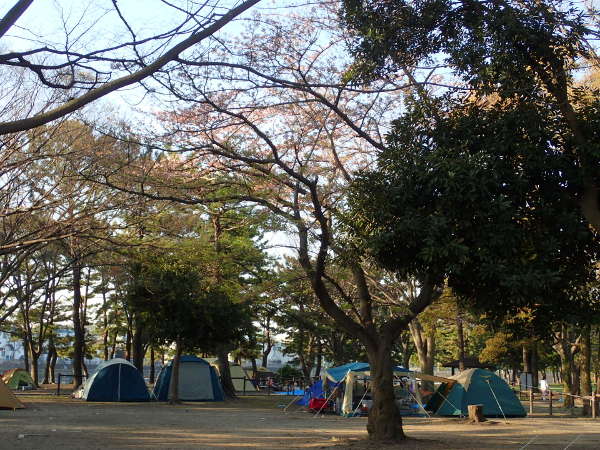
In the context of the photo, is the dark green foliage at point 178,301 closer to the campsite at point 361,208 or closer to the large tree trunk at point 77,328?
the campsite at point 361,208

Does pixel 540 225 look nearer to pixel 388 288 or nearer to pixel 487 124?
pixel 487 124

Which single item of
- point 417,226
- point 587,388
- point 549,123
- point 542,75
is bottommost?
point 587,388

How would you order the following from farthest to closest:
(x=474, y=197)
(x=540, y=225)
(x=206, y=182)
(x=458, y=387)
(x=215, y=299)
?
1. (x=215, y=299)
2. (x=458, y=387)
3. (x=206, y=182)
4. (x=540, y=225)
5. (x=474, y=197)

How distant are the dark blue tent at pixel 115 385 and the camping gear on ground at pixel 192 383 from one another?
1257mm

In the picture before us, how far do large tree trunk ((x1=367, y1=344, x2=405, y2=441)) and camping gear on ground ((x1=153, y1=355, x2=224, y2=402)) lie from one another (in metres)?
15.1

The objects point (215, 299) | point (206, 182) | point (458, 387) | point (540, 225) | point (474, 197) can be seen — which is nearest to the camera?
point (474, 197)

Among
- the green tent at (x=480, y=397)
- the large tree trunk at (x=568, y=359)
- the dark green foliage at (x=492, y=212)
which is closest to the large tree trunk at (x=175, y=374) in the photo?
the green tent at (x=480, y=397)

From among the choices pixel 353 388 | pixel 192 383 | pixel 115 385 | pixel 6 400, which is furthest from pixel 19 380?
pixel 353 388

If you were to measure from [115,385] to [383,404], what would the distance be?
1488 centimetres

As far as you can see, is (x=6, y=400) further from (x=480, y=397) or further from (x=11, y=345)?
(x=11, y=345)

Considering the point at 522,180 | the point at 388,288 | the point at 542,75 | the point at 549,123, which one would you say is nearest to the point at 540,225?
the point at 522,180

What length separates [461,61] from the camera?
28.4 feet

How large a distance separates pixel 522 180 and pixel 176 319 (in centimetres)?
1546

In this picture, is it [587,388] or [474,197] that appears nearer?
[474,197]
